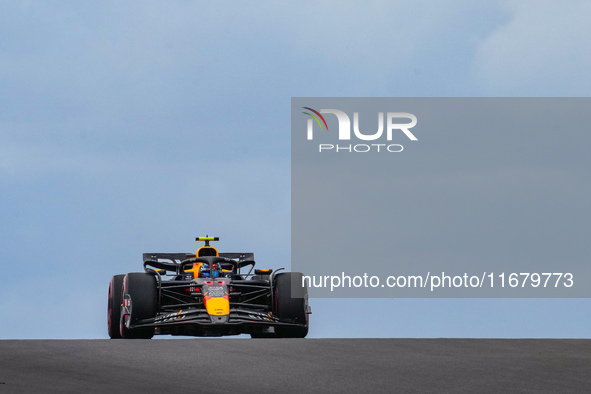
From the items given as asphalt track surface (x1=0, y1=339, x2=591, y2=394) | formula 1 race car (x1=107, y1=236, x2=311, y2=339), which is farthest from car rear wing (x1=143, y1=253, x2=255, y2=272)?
asphalt track surface (x1=0, y1=339, x2=591, y2=394)

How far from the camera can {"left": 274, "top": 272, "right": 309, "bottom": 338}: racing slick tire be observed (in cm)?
1873

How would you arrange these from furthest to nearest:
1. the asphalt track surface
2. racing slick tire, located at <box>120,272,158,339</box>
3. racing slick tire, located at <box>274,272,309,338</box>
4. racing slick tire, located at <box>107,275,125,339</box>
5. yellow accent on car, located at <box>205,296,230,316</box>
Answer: racing slick tire, located at <box>107,275,125,339</box> < racing slick tire, located at <box>274,272,309,338</box> < racing slick tire, located at <box>120,272,158,339</box> < yellow accent on car, located at <box>205,296,230,316</box> < the asphalt track surface

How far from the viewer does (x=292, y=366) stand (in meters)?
11.9

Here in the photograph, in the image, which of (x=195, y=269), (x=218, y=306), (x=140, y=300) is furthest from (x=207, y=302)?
(x=195, y=269)

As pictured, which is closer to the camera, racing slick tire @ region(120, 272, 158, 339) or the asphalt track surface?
the asphalt track surface

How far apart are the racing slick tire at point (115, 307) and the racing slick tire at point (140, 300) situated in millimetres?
627

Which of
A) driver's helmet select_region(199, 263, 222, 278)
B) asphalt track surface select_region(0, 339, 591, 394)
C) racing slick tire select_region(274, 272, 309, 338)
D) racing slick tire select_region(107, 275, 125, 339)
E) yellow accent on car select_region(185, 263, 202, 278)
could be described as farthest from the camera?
yellow accent on car select_region(185, 263, 202, 278)

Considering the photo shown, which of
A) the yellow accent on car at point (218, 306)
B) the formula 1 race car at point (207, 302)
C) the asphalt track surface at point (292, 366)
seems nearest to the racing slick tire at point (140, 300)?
the formula 1 race car at point (207, 302)

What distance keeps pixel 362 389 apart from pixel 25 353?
5.26m

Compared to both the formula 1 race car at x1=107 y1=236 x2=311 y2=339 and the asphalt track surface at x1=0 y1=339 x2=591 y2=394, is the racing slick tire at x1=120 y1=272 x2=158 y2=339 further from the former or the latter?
the asphalt track surface at x1=0 y1=339 x2=591 y2=394

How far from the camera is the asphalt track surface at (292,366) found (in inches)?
401

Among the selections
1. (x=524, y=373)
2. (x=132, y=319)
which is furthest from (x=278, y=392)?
(x=132, y=319)

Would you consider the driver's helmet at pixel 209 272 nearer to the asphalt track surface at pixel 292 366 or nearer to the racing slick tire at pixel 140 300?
the racing slick tire at pixel 140 300

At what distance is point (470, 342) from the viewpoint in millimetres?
15750
